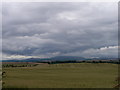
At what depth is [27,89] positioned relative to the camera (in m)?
26.8

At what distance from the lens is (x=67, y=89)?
88.3ft

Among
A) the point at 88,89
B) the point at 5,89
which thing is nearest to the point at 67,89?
the point at 88,89

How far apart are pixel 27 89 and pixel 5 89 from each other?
2.85m

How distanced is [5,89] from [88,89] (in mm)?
10833

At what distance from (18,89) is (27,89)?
54.4 inches

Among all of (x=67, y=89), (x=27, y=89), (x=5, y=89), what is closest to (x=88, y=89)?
(x=67, y=89)

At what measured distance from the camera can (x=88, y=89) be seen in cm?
2672

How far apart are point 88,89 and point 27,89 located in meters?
8.12

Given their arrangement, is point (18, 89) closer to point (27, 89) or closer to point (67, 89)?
point (27, 89)

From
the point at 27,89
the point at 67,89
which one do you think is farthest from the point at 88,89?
the point at 27,89

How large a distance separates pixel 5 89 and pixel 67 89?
8088 millimetres

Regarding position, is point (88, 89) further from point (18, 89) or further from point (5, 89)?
point (5, 89)

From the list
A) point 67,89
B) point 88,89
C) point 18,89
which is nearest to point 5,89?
point 18,89

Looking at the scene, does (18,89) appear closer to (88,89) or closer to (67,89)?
(67,89)
